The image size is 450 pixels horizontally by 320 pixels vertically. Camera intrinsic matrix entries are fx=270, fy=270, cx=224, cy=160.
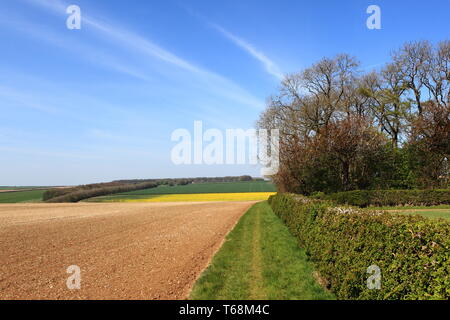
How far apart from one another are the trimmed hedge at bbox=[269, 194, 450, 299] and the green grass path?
2.05ft

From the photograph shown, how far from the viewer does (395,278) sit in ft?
14.2

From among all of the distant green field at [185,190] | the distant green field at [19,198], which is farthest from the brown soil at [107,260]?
the distant green field at [19,198]

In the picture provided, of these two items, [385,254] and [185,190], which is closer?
[385,254]

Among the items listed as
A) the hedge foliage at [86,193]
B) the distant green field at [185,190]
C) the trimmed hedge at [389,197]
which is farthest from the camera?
the distant green field at [185,190]

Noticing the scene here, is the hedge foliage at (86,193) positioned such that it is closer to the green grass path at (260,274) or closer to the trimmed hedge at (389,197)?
the trimmed hedge at (389,197)

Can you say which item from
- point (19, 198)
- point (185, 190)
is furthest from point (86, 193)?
point (185, 190)

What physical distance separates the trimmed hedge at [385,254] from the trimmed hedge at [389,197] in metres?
16.5

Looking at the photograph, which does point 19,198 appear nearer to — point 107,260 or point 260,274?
point 107,260

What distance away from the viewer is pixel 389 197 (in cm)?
2242

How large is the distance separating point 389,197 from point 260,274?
19.6 metres

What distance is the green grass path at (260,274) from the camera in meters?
6.13
